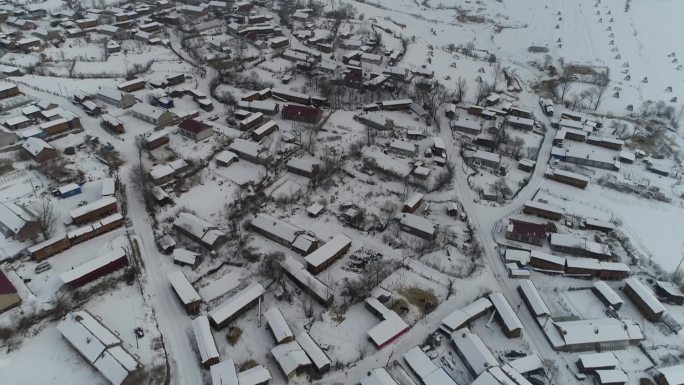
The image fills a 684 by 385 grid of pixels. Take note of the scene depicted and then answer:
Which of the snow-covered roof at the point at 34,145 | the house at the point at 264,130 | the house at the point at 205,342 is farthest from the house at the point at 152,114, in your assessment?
the house at the point at 205,342

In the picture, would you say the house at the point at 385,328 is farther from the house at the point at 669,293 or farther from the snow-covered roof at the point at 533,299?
the house at the point at 669,293

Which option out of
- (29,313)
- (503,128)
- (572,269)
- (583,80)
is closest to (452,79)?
(503,128)

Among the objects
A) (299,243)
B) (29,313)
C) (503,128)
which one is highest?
(503,128)

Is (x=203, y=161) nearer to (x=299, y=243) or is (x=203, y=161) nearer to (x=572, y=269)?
(x=299, y=243)

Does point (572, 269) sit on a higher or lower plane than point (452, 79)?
lower

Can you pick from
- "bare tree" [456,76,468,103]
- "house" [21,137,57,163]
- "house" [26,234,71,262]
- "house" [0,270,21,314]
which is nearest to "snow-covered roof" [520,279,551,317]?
"bare tree" [456,76,468,103]

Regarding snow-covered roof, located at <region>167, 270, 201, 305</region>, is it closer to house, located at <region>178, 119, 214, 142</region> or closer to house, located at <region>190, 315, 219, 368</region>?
house, located at <region>190, 315, 219, 368</region>
